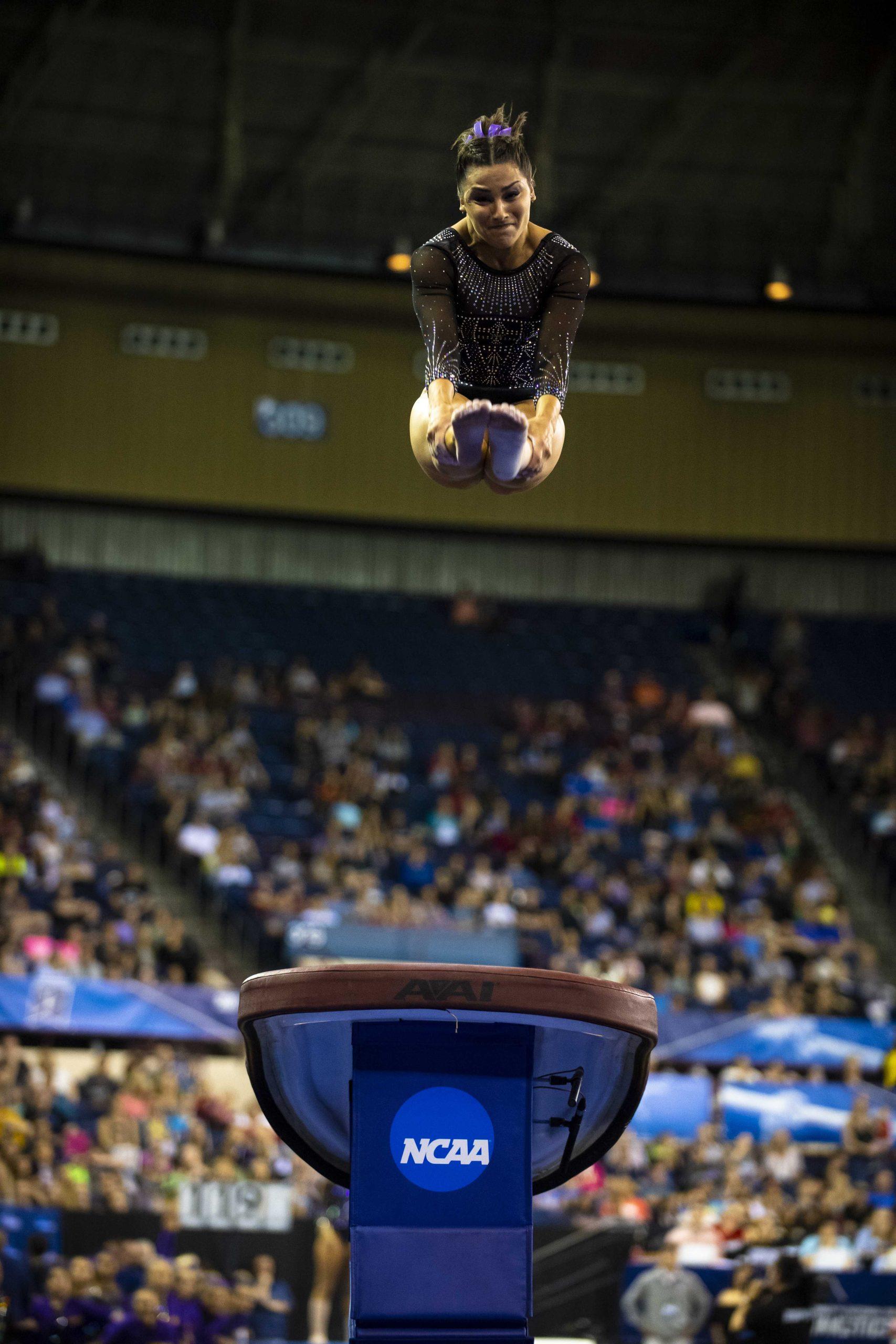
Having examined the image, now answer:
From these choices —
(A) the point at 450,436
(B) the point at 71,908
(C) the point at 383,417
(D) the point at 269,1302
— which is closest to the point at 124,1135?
(D) the point at 269,1302

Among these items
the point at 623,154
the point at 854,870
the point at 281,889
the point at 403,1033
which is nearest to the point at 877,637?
the point at 854,870

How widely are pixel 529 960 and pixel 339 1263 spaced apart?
15.1 feet

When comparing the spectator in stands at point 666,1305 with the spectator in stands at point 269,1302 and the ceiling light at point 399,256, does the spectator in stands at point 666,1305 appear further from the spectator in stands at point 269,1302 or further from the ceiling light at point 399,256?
the ceiling light at point 399,256

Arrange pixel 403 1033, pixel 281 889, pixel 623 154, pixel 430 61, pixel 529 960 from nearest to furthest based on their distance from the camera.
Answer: pixel 403 1033
pixel 529 960
pixel 281 889
pixel 430 61
pixel 623 154

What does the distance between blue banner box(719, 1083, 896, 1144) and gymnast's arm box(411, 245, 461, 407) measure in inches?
320

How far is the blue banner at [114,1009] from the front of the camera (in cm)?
1155

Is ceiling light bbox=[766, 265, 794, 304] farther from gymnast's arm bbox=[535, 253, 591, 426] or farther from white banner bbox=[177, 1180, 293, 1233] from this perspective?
gymnast's arm bbox=[535, 253, 591, 426]

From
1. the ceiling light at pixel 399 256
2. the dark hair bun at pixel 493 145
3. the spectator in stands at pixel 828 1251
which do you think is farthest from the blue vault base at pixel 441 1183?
the ceiling light at pixel 399 256

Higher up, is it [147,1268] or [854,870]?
[854,870]

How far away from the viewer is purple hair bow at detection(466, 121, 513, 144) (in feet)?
15.3

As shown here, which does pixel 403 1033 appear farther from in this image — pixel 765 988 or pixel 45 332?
pixel 45 332

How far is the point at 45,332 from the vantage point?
19766mm

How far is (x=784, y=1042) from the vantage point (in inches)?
495

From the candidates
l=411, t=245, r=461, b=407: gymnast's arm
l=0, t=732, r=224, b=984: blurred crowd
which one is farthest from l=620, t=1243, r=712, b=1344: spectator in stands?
l=411, t=245, r=461, b=407: gymnast's arm
